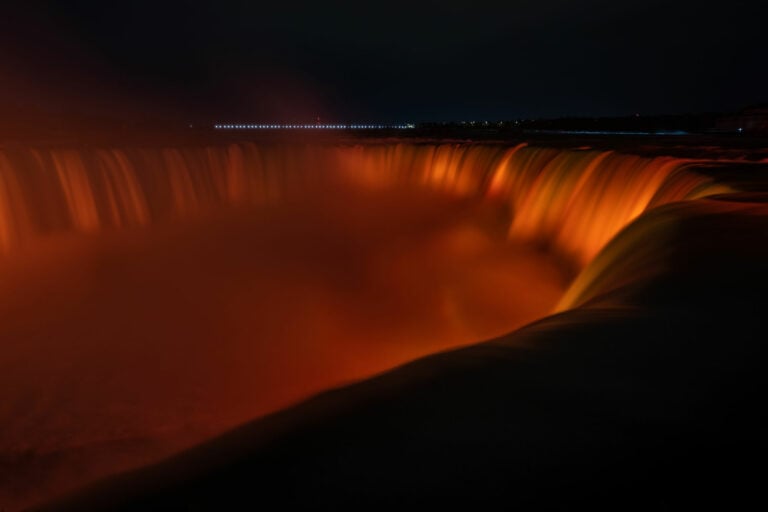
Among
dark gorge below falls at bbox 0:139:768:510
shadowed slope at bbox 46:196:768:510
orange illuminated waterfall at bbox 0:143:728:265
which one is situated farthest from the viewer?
orange illuminated waterfall at bbox 0:143:728:265

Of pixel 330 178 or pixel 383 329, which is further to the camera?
pixel 330 178

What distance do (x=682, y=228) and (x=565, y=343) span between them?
2.57m

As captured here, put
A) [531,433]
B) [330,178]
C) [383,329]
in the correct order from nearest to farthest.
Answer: [531,433], [383,329], [330,178]

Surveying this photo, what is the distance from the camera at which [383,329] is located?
8641 millimetres

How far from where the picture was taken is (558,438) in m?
1.69

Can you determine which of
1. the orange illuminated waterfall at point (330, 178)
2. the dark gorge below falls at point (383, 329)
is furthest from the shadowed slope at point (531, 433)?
the orange illuminated waterfall at point (330, 178)

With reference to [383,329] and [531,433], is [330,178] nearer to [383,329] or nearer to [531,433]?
[383,329]

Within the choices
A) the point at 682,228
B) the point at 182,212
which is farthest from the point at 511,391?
the point at 182,212

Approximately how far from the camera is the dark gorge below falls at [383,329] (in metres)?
1.59

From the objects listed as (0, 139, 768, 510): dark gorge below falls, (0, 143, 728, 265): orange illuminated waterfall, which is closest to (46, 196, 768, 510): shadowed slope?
(0, 139, 768, 510): dark gorge below falls

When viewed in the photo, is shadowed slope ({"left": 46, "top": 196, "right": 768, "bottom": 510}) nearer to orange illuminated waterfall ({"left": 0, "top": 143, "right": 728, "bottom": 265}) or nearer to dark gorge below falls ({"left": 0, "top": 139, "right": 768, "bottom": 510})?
dark gorge below falls ({"left": 0, "top": 139, "right": 768, "bottom": 510})

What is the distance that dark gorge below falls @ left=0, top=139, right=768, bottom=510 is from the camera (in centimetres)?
159

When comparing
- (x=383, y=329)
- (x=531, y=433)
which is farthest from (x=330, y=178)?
(x=531, y=433)

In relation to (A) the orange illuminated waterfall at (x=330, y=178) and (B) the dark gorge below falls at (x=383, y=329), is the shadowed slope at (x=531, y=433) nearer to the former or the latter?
(B) the dark gorge below falls at (x=383, y=329)
